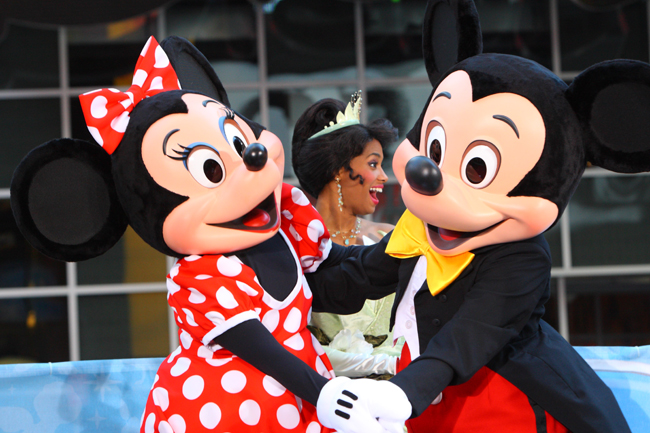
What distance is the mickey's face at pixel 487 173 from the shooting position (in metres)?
1.33

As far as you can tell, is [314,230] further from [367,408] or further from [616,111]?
[616,111]

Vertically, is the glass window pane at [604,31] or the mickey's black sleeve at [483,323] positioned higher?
the glass window pane at [604,31]

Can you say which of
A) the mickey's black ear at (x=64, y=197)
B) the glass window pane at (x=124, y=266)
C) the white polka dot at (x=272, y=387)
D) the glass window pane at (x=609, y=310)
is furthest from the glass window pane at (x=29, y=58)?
the glass window pane at (x=609, y=310)

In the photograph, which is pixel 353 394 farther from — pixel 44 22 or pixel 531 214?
pixel 44 22

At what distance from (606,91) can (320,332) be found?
54.0 inches

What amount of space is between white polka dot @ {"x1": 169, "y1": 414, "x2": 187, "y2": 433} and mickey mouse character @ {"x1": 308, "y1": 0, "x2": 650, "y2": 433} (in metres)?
0.58

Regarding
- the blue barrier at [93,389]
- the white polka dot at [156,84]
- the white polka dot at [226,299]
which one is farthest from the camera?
the blue barrier at [93,389]

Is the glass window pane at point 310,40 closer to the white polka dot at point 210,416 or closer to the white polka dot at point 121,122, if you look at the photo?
the white polka dot at point 121,122

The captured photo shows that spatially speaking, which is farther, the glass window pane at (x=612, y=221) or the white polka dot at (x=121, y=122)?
the glass window pane at (x=612, y=221)

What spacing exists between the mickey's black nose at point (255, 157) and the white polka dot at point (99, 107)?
0.44 m

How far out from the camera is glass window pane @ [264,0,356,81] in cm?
445

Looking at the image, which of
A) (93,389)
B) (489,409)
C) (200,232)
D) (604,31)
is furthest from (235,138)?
(604,31)

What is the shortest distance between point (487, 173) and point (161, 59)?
989 millimetres

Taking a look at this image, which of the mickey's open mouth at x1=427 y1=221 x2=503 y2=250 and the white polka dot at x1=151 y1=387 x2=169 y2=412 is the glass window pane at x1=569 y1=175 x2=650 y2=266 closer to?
the mickey's open mouth at x1=427 y1=221 x2=503 y2=250
